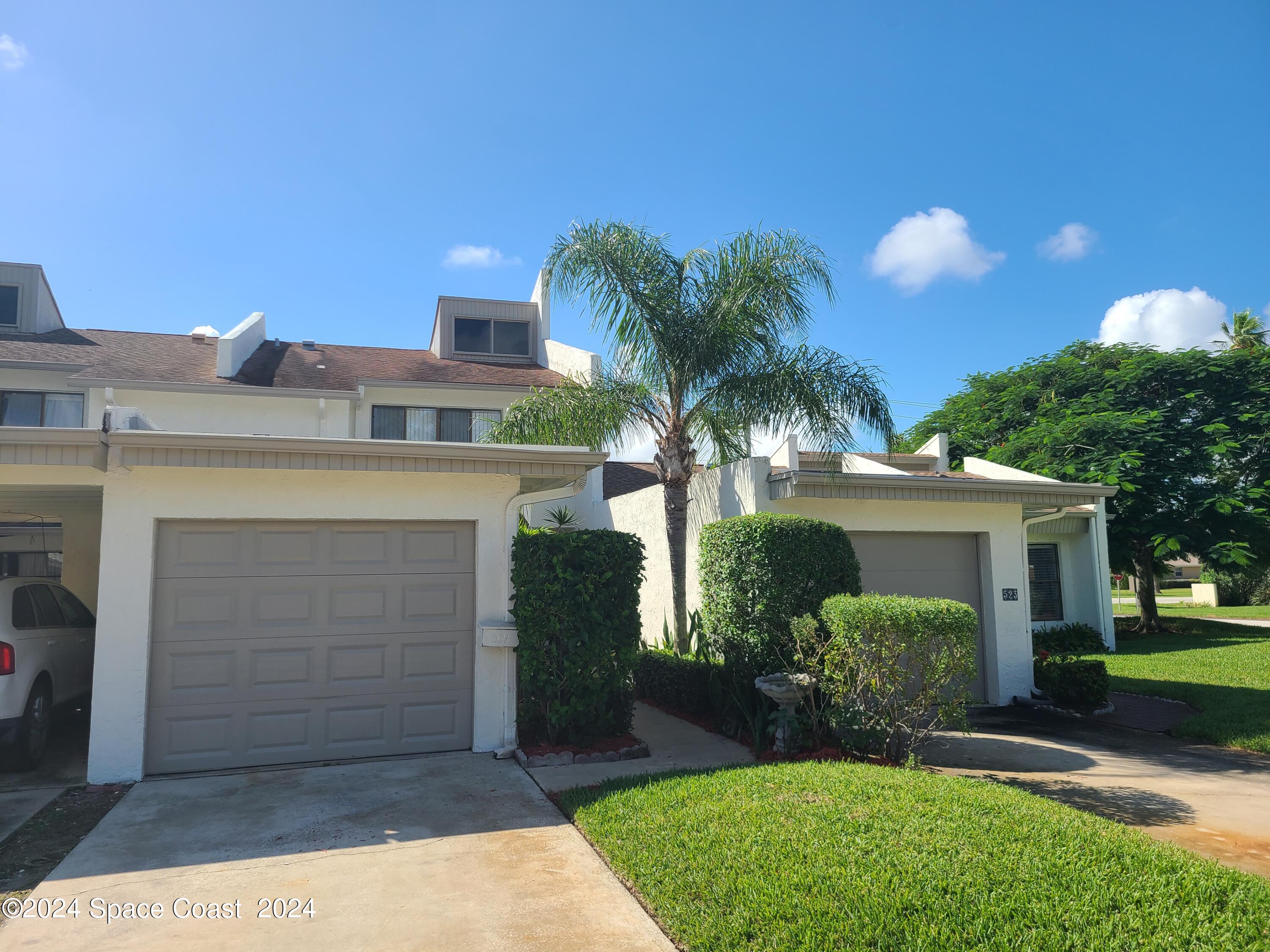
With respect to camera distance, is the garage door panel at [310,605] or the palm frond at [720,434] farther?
the palm frond at [720,434]

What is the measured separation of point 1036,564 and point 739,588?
39.8ft

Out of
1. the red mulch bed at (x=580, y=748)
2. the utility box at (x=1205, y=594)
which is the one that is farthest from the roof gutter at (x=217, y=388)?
the utility box at (x=1205, y=594)

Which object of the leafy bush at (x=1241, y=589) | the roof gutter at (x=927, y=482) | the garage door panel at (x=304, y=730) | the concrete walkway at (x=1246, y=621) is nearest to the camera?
the garage door panel at (x=304, y=730)

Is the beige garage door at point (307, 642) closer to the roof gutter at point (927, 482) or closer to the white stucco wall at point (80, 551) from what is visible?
the roof gutter at point (927, 482)

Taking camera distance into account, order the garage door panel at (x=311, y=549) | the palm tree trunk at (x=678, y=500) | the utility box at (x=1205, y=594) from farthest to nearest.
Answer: the utility box at (x=1205, y=594), the palm tree trunk at (x=678, y=500), the garage door panel at (x=311, y=549)

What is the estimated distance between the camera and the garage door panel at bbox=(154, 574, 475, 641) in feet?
23.1

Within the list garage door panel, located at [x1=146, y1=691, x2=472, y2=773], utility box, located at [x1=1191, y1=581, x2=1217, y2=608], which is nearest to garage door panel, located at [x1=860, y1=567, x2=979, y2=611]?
garage door panel, located at [x1=146, y1=691, x2=472, y2=773]

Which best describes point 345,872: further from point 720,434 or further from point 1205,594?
point 1205,594

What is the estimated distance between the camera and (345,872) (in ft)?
15.5

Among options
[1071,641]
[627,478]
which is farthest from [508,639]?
[1071,641]

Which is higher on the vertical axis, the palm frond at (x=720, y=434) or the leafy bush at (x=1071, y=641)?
the palm frond at (x=720, y=434)

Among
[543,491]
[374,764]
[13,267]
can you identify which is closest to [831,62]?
[543,491]

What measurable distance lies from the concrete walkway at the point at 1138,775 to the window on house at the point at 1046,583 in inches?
323

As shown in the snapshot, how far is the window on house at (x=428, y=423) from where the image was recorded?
16609 millimetres
